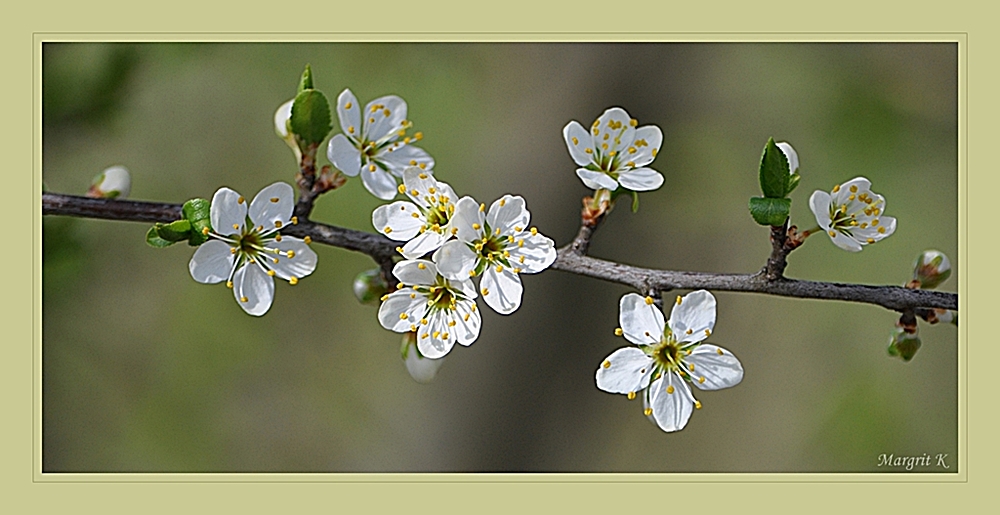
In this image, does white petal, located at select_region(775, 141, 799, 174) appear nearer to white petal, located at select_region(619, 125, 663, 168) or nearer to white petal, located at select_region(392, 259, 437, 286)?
white petal, located at select_region(619, 125, 663, 168)

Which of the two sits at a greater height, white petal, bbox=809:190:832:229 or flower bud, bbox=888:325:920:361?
white petal, bbox=809:190:832:229

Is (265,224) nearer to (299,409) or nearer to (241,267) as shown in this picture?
(241,267)

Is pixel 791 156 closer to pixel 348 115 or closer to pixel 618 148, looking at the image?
pixel 618 148

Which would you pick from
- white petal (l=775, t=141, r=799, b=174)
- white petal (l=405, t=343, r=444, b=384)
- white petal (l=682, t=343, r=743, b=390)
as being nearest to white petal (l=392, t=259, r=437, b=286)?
white petal (l=405, t=343, r=444, b=384)

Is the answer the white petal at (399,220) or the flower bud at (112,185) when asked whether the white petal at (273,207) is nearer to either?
the white petal at (399,220)

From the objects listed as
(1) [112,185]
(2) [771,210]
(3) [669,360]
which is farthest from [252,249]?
(2) [771,210]
